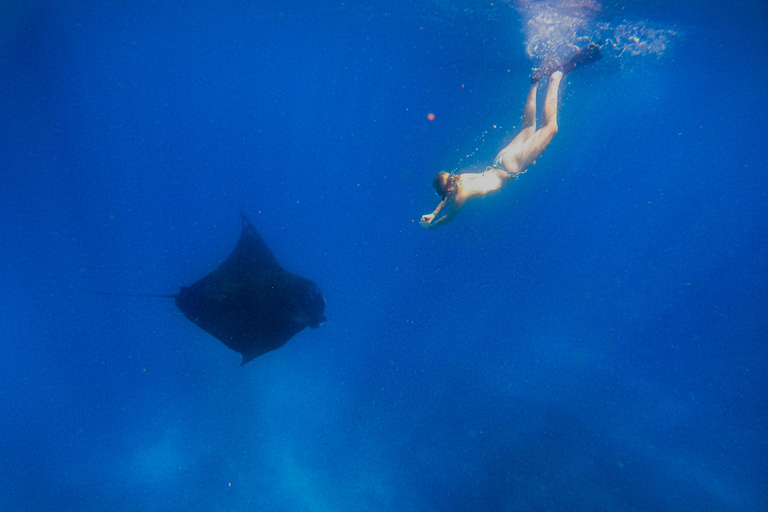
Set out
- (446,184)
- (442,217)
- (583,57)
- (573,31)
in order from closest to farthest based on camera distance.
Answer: (446,184) → (442,217) → (583,57) → (573,31)

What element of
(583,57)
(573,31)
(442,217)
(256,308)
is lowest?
(256,308)

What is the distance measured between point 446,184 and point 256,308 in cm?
402

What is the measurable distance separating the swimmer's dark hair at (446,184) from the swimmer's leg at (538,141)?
1592mm

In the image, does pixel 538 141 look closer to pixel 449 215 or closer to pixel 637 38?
pixel 449 215

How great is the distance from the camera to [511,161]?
17.9ft

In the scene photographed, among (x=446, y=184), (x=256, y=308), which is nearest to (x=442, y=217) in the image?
(x=446, y=184)

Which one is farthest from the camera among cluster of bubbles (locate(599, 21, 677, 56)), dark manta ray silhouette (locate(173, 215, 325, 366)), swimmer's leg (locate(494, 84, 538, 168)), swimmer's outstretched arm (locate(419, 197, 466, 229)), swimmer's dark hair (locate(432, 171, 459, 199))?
A: cluster of bubbles (locate(599, 21, 677, 56))

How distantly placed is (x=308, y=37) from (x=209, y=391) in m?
11.7

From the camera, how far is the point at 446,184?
442 cm

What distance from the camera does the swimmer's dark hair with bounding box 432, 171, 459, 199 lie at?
4.43 metres

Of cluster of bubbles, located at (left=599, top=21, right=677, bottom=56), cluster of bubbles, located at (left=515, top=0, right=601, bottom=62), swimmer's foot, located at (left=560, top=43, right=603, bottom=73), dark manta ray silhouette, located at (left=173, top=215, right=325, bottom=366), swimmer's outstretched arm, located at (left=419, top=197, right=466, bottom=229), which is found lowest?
dark manta ray silhouette, located at (left=173, top=215, right=325, bottom=366)

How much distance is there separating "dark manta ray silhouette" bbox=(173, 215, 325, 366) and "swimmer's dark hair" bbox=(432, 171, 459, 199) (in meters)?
3.02

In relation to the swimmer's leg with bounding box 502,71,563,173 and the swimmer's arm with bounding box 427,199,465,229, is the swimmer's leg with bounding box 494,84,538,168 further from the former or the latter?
the swimmer's arm with bounding box 427,199,465,229

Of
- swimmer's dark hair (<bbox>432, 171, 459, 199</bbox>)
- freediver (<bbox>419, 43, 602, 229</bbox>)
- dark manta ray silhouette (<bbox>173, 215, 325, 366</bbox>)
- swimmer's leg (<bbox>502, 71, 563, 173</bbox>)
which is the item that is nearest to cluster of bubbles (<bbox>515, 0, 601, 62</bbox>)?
freediver (<bbox>419, 43, 602, 229</bbox>)
